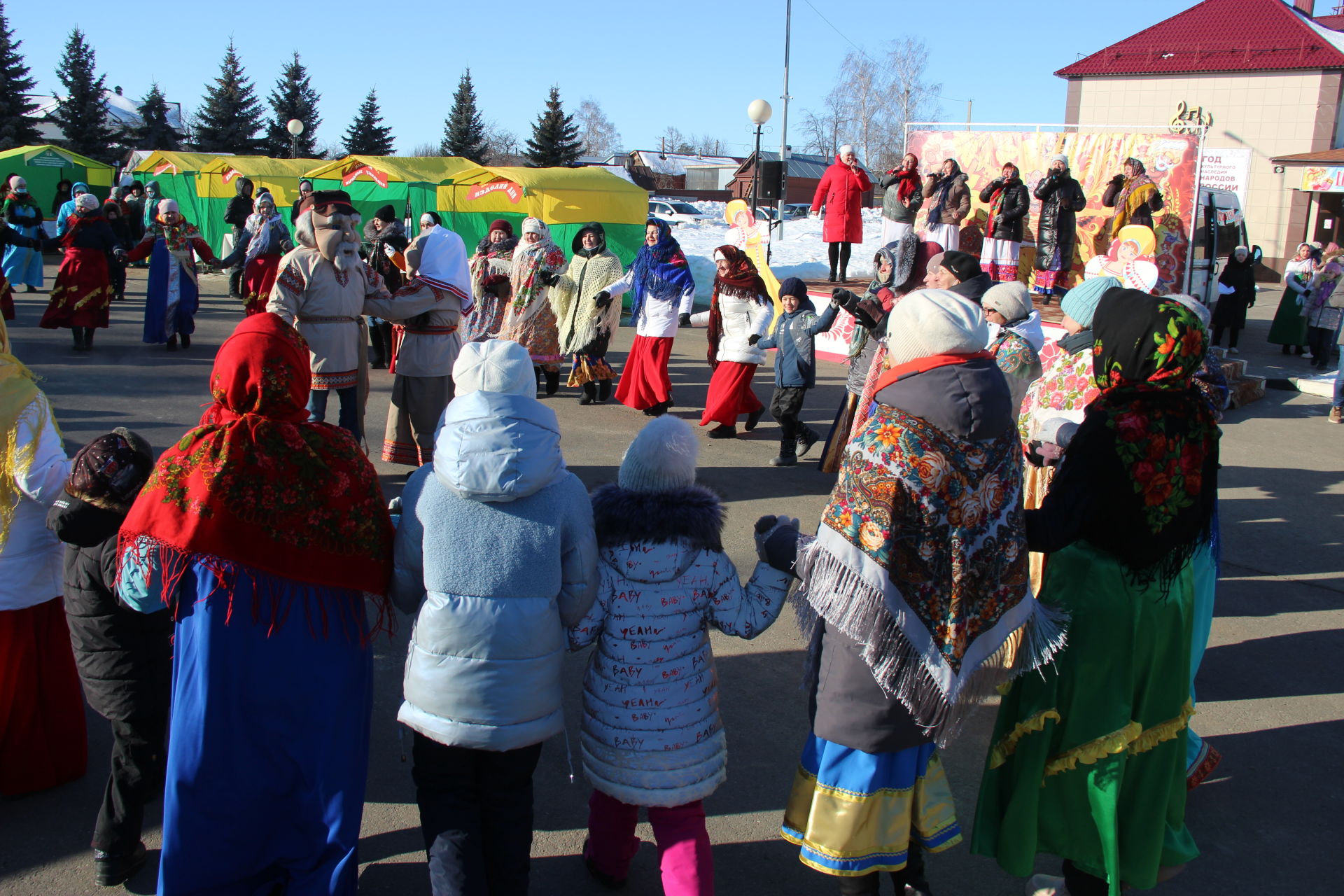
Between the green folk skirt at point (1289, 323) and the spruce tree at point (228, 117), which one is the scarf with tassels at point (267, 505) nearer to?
the green folk skirt at point (1289, 323)

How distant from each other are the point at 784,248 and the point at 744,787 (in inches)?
697

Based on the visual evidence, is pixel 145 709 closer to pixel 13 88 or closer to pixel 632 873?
pixel 632 873

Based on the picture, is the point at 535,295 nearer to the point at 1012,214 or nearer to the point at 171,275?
the point at 171,275

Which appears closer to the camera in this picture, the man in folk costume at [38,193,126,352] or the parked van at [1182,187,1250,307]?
the man in folk costume at [38,193,126,352]

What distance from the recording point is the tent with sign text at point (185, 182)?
68.2 ft

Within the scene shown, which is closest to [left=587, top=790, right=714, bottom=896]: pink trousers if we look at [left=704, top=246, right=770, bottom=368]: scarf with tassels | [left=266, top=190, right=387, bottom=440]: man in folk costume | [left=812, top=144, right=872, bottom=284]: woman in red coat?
[left=266, top=190, right=387, bottom=440]: man in folk costume

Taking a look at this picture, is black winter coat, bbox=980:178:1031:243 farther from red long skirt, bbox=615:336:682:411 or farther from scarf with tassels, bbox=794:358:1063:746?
scarf with tassels, bbox=794:358:1063:746

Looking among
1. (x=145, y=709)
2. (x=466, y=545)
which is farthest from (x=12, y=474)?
(x=466, y=545)

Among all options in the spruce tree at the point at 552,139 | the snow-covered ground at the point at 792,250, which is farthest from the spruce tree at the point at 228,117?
the snow-covered ground at the point at 792,250

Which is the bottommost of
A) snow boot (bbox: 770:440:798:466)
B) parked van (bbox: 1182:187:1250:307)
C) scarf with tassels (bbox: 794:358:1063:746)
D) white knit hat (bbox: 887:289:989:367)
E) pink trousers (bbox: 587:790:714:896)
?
pink trousers (bbox: 587:790:714:896)

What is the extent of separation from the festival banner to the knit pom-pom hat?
34.0 feet

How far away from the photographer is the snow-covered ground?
17.2 m

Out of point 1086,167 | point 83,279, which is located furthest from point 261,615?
point 1086,167

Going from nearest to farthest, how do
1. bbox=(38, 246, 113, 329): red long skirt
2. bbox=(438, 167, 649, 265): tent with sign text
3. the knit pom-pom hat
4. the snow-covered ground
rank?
1. the knit pom-pom hat
2. bbox=(38, 246, 113, 329): red long skirt
3. bbox=(438, 167, 649, 265): tent with sign text
4. the snow-covered ground
